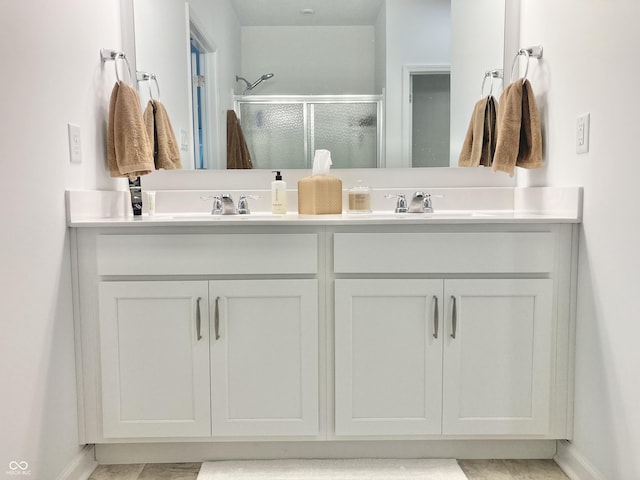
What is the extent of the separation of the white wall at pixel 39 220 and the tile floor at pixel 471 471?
0.52 feet

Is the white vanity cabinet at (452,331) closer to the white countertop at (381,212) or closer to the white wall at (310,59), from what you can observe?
the white countertop at (381,212)

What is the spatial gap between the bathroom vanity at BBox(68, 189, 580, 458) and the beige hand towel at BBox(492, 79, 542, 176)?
281 millimetres

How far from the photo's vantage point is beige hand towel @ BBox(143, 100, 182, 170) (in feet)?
6.20

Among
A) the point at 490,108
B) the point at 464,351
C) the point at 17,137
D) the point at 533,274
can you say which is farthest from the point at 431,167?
the point at 17,137

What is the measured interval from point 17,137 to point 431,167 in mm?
1454

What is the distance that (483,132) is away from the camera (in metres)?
1.91

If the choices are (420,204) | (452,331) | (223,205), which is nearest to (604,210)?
(452,331)

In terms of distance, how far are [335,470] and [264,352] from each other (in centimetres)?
45

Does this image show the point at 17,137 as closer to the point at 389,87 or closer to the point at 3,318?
the point at 3,318

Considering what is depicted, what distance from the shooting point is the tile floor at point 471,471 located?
1.49 metres

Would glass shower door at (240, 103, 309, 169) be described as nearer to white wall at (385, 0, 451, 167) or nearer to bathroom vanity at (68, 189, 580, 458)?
white wall at (385, 0, 451, 167)

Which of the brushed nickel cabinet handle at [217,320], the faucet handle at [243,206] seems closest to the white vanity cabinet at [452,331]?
the brushed nickel cabinet handle at [217,320]

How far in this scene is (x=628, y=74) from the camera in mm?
1192

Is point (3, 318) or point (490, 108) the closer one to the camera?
point (3, 318)
